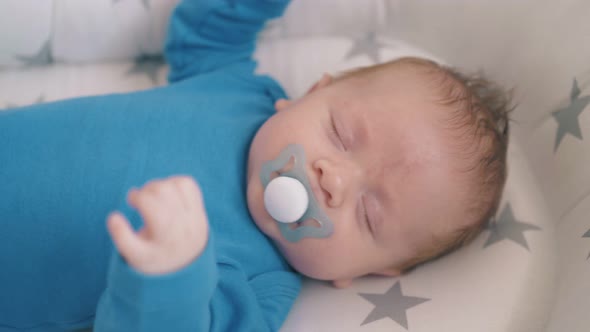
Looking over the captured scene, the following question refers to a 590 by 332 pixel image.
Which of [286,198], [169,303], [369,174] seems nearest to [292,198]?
[286,198]

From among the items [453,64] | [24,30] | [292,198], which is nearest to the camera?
[292,198]

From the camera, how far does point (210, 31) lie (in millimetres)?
1306

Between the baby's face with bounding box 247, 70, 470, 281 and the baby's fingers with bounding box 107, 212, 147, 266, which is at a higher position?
A: the baby's fingers with bounding box 107, 212, 147, 266

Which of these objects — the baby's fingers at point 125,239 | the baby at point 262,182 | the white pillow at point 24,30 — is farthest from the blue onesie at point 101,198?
the white pillow at point 24,30

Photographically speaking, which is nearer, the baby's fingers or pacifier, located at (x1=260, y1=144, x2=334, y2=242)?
the baby's fingers

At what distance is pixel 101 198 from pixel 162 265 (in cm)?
34

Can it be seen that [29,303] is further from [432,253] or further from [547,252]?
[547,252]

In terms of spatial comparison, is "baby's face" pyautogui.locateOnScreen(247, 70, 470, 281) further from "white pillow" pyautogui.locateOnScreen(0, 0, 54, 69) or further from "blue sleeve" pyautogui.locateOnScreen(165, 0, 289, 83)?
"white pillow" pyautogui.locateOnScreen(0, 0, 54, 69)

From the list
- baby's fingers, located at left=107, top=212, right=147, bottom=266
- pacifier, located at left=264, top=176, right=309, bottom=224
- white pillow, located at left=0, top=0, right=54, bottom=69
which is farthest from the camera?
white pillow, located at left=0, top=0, right=54, bottom=69

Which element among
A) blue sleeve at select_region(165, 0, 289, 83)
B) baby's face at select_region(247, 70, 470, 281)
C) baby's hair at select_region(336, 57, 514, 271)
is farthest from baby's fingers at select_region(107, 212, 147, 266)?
blue sleeve at select_region(165, 0, 289, 83)

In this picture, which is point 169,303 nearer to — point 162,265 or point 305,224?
point 162,265

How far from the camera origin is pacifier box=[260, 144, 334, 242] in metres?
0.91

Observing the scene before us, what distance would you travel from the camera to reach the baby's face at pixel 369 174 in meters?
0.94

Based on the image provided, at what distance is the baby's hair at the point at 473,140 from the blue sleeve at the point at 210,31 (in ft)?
1.18
